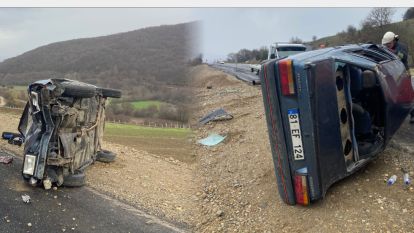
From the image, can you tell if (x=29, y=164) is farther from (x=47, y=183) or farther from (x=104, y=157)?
(x=104, y=157)

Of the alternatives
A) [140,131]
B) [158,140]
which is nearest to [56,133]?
[158,140]

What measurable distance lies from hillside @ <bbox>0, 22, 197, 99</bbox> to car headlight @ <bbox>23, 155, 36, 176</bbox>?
242 inches

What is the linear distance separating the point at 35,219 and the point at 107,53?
21.0m

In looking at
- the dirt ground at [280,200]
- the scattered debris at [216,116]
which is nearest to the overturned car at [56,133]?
the dirt ground at [280,200]

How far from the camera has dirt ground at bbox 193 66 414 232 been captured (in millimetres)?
5102

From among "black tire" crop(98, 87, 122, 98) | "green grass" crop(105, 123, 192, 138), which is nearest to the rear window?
"black tire" crop(98, 87, 122, 98)

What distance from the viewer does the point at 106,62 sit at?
1010 inches

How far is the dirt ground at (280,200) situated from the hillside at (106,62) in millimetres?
4900

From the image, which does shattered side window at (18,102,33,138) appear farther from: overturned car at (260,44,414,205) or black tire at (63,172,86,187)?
overturned car at (260,44,414,205)

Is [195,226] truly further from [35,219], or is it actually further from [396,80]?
[396,80]

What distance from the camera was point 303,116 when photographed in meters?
5.11

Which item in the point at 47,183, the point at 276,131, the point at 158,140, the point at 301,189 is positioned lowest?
the point at 158,140

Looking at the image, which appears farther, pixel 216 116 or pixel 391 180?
pixel 216 116

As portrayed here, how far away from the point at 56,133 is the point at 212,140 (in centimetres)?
351
